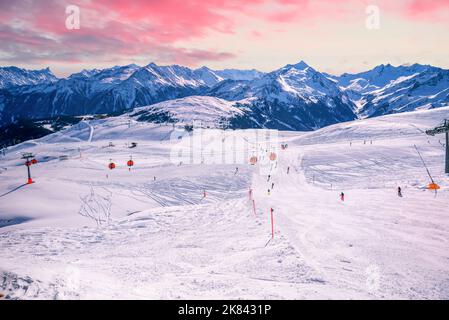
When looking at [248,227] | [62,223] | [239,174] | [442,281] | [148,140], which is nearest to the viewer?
[442,281]

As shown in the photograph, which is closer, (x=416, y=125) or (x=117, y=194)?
(x=117, y=194)

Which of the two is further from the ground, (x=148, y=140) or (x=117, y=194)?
(x=148, y=140)

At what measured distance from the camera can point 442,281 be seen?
1409 centimetres

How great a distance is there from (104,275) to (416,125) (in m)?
104

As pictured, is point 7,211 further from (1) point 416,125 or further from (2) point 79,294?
(1) point 416,125

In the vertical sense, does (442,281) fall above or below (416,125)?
below

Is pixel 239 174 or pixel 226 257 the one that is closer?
pixel 226 257

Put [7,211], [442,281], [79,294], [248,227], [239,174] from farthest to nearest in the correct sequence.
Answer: [239,174]
[7,211]
[248,227]
[442,281]
[79,294]

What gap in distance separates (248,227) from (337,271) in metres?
9.65

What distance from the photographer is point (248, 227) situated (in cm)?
2402

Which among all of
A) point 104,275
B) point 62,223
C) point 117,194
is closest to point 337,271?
point 104,275
